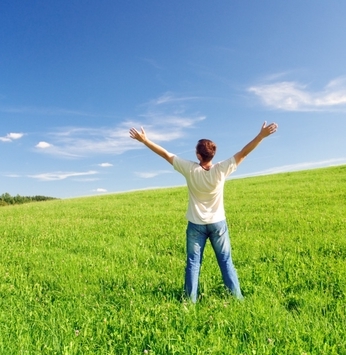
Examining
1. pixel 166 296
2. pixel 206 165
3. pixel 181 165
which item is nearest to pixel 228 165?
pixel 206 165

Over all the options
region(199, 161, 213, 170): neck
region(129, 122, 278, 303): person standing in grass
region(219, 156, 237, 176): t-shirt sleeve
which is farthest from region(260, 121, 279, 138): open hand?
region(199, 161, 213, 170): neck

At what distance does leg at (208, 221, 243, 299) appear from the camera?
257 inches

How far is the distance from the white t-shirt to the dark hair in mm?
194

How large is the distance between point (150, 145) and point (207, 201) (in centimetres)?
144

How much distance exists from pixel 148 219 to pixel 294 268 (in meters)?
10.2

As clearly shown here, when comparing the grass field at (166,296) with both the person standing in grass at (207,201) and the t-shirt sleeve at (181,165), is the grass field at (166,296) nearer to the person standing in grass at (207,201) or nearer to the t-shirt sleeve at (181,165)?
the person standing in grass at (207,201)

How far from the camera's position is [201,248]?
Answer: 667 cm

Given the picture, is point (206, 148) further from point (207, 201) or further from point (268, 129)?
point (268, 129)

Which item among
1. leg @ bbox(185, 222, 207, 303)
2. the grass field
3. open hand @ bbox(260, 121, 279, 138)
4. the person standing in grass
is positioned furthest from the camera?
leg @ bbox(185, 222, 207, 303)

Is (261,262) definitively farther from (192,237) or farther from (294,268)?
(192,237)

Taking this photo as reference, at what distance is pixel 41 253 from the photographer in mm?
11289

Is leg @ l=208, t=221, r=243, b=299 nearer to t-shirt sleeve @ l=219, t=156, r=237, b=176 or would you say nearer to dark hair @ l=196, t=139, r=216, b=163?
t-shirt sleeve @ l=219, t=156, r=237, b=176

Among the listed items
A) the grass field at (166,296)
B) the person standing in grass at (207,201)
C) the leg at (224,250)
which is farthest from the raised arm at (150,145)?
the grass field at (166,296)

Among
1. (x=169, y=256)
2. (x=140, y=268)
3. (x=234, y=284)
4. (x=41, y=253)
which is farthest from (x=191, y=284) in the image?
(x=41, y=253)
